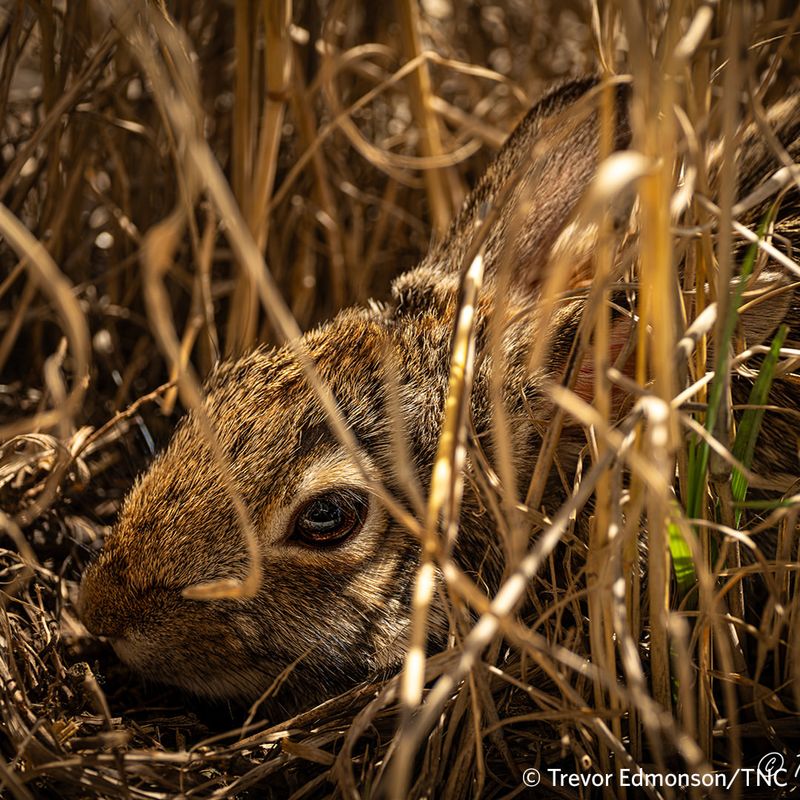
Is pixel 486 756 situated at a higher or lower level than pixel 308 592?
lower

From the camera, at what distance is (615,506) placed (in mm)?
1605

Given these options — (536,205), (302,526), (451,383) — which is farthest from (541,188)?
(302,526)

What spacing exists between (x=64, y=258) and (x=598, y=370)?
2.32 meters

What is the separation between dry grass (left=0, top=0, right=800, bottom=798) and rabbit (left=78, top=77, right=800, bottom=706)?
13 centimetres

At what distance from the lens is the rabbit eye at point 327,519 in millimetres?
2150

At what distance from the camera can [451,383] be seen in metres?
1.70

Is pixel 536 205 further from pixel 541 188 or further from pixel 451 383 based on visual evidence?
pixel 451 383

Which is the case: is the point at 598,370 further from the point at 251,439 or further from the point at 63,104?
the point at 63,104

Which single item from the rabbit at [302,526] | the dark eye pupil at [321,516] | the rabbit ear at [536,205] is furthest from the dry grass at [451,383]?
the dark eye pupil at [321,516]

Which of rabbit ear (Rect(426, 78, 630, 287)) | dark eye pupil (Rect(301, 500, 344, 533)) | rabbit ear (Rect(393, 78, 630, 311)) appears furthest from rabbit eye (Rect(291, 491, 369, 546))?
rabbit ear (Rect(426, 78, 630, 287))

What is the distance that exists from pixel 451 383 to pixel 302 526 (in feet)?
2.11

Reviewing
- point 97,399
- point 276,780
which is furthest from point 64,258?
point 276,780

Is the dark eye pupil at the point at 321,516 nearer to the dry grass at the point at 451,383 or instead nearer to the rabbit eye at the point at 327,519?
the rabbit eye at the point at 327,519

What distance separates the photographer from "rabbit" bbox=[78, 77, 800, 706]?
2.11 meters
